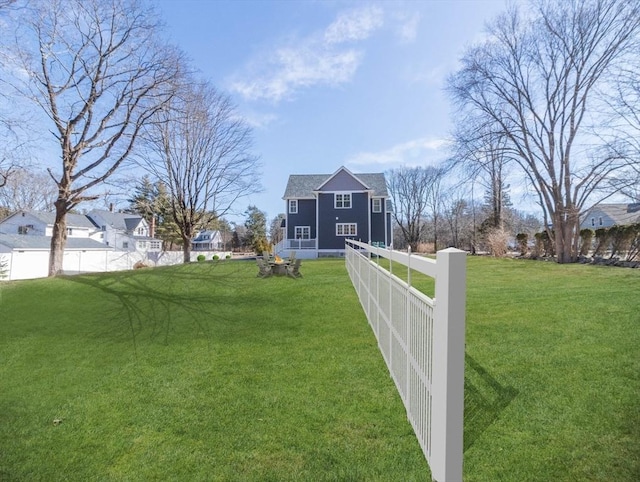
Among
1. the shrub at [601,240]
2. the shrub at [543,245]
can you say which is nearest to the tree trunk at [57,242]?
the shrub at [601,240]

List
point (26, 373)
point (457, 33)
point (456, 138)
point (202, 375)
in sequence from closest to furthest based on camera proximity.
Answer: point (202, 375), point (26, 373), point (457, 33), point (456, 138)

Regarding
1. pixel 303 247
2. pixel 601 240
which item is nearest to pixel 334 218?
pixel 303 247

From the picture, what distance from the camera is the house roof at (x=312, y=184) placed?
26.5 m

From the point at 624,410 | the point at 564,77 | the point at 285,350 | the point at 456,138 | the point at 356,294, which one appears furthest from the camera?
the point at 456,138

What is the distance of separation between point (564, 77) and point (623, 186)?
8.52 meters

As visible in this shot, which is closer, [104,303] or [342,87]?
[104,303]

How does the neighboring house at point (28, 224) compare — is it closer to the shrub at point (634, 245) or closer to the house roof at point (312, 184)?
the house roof at point (312, 184)

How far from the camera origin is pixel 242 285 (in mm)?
10492

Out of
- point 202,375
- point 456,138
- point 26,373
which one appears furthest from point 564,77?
point 26,373

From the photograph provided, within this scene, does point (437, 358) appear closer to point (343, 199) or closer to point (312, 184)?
point (343, 199)

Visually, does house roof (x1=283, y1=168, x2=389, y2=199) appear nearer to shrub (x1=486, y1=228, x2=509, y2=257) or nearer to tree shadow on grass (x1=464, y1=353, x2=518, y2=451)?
shrub (x1=486, y1=228, x2=509, y2=257)

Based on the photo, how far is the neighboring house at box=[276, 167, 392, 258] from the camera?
2517cm

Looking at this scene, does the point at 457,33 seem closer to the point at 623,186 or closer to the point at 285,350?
the point at 623,186

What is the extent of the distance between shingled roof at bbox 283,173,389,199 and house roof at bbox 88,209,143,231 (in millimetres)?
27481
